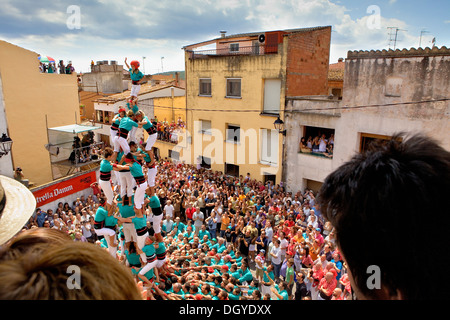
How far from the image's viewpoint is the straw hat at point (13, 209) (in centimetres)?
199

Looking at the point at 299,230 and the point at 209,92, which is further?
the point at 209,92

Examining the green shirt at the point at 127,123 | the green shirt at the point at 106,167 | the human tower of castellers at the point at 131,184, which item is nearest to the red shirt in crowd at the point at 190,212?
the human tower of castellers at the point at 131,184

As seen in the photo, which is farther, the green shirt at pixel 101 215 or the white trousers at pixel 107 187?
the green shirt at pixel 101 215

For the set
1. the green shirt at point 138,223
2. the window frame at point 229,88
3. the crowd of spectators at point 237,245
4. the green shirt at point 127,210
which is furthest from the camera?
the window frame at point 229,88

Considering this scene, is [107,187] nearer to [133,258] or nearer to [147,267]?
[133,258]

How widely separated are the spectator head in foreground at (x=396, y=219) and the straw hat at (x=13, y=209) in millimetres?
1907

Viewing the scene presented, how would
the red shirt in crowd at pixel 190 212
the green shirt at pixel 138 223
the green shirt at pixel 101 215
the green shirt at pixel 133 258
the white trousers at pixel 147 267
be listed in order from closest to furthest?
the white trousers at pixel 147 267
the green shirt at pixel 138 223
the green shirt at pixel 101 215
the green shirt at pixel 133 258
the red shirt in crowd at pixel 190 212

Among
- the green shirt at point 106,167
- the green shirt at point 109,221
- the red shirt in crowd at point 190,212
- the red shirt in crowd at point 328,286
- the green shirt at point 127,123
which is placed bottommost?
the red shirt in crowd at point 190,212

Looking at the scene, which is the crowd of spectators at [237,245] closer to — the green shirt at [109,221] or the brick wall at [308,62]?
the green shirt at [109,221]

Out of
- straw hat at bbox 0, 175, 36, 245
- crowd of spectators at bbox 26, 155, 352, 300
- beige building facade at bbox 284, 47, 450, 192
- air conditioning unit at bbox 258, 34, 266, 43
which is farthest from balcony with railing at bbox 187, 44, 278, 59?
straw hat at bbox 0, 175, 36, 245

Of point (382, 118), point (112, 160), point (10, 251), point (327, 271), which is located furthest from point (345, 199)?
point (382, 118)

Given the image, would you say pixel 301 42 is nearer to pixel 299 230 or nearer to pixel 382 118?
pixel 382 118

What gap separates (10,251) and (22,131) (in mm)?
21467

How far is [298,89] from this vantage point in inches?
675
